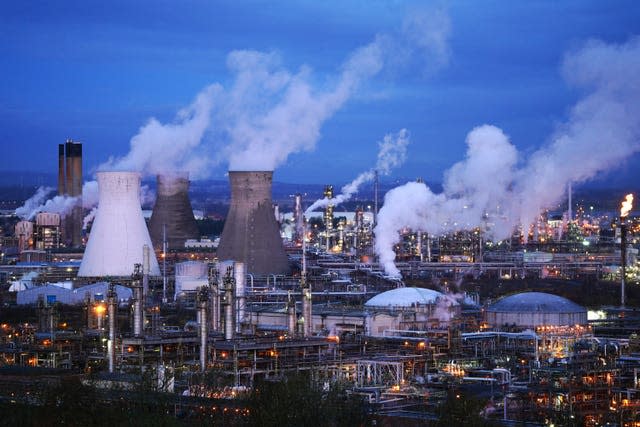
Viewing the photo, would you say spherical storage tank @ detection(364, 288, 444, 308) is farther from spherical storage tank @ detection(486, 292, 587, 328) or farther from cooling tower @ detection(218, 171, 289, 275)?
cooling tower @ detection(218, 171, 289, 275)

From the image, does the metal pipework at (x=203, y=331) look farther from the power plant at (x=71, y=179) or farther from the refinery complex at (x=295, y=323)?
the power plant at (x=71, y=179)

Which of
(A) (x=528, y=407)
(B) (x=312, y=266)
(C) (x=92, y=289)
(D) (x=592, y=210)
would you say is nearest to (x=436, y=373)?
(A) (x=528, y=407)

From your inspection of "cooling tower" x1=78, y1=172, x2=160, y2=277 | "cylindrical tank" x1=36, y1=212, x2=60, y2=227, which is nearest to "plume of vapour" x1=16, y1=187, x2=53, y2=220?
"cylindrical tank" x1=36, y1=212, x2=60, y2=227

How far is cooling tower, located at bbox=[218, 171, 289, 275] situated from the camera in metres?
41.0

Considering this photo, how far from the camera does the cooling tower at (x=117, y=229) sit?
1515 inches

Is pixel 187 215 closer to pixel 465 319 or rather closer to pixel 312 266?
pixel 312 266

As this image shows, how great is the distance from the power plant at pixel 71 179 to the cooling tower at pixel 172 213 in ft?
31.0

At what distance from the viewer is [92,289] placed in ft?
122

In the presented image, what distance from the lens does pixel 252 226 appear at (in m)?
41.1

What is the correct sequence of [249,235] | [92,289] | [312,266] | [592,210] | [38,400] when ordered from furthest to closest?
[592,210], [312,266], [249,235], [92,289], [38,400]

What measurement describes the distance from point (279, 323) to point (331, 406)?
558 inches

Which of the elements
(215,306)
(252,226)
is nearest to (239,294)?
(215,306)

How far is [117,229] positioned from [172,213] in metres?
11.8

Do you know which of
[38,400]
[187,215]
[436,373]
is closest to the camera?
[38,400]
